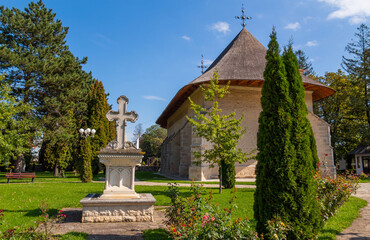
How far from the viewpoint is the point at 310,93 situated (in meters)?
20.0

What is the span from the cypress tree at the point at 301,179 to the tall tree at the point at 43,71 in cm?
2195

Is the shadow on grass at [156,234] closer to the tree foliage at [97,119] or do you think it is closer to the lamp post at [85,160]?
the lamp post at [85,160]

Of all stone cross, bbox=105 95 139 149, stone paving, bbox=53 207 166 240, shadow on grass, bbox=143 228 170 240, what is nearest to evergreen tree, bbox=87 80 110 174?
stone cross, bbox=105 95 139 149

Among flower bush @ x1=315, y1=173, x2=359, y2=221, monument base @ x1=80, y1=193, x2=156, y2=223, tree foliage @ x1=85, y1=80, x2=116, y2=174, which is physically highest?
tree foliage @ x1=85, y1=80, x2=116, y2=174

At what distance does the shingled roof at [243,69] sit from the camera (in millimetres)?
17578

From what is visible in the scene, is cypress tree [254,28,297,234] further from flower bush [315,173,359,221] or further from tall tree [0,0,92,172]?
tall tree [0,0,92,172]

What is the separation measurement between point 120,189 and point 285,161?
163 inches

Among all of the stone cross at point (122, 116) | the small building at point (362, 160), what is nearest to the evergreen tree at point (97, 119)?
the stone cross at point (122, 116)

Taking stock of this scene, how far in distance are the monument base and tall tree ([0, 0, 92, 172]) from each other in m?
18.5

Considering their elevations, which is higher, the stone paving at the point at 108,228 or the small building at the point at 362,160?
the small building at the point at 362,160

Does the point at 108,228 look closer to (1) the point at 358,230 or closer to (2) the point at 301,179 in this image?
(2) the point at 301,179

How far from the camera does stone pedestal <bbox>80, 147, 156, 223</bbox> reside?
5.79 meters

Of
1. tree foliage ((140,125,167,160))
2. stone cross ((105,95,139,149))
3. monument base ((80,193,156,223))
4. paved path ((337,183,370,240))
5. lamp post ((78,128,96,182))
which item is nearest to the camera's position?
paved path ((337,183,370,240))

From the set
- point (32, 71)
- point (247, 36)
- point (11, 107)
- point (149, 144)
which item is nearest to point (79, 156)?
point (11, 107)
